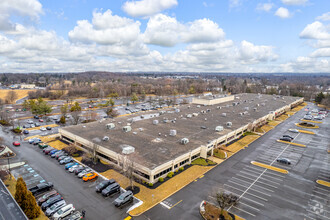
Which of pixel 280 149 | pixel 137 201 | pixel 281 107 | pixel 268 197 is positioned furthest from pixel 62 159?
pixel 281 107

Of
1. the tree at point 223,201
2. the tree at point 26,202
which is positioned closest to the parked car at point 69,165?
the tree at point 26,202

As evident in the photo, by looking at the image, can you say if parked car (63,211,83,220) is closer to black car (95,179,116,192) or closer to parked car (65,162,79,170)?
black car (95,179,116,192)

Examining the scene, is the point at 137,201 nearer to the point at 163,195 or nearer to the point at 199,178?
the point at 163,195

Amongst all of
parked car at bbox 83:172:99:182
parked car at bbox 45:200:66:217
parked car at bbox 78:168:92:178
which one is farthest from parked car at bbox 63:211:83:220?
parked car at bbox 78:168:92:178

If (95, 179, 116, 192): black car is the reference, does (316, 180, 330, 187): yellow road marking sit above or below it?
below

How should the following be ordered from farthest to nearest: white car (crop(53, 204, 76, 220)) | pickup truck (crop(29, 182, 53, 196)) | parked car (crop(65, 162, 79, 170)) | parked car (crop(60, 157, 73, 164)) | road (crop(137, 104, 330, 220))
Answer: parked car (crop(60, 157, 73, 164)) < parked car (crop(65, 162, 79, 170)) < pickup truck (crop(29, 182, 53, 196)) < road (crop(137, 104, 330, 220)) < white car (crop(53, 204, 76, 220))

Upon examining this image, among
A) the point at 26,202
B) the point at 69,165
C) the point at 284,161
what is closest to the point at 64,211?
the point at 26,202

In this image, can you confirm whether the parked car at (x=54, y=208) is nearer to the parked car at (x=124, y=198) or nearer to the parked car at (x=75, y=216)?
the parked car at (x=75, y=216)
